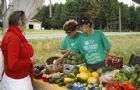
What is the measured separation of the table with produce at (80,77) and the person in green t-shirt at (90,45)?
0.18 meters

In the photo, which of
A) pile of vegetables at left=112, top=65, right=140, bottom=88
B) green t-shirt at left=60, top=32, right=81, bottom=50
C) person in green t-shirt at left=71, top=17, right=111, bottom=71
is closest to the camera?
pile of vegetables at left=112, top=65, right=140, bottom=88

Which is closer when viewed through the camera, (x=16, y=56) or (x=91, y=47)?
(x=16, y=56)

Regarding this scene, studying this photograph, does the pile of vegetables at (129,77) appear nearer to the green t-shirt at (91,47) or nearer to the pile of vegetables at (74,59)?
the pile of vegetables at (74,59)

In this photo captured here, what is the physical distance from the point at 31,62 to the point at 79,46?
1098mm

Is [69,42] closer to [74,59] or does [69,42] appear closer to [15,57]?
[74,59]

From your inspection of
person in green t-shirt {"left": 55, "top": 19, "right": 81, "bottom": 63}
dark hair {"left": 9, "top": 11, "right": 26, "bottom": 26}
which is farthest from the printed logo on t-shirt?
dark hair {"left": 9, "top": 11, "right": 26, "bottom": 26}

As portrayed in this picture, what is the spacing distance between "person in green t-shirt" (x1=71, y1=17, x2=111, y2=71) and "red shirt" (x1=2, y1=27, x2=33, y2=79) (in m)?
1.10

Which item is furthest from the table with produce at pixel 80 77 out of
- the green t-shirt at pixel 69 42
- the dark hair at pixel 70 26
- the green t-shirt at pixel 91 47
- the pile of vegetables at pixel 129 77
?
the dark hair at pixel 70 26

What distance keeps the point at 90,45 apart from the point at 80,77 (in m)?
0.96

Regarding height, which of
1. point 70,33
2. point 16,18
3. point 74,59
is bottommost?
point 74,59

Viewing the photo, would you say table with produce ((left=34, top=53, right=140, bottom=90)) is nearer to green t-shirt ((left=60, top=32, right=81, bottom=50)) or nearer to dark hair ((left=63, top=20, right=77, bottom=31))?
green t-shirt ((left=60, top=32, right=81, bottom=50))

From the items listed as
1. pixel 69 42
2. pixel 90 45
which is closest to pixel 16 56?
pixel 90 45

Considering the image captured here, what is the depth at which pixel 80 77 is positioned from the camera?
4.17m

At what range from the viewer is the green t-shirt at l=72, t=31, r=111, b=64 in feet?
16.5
